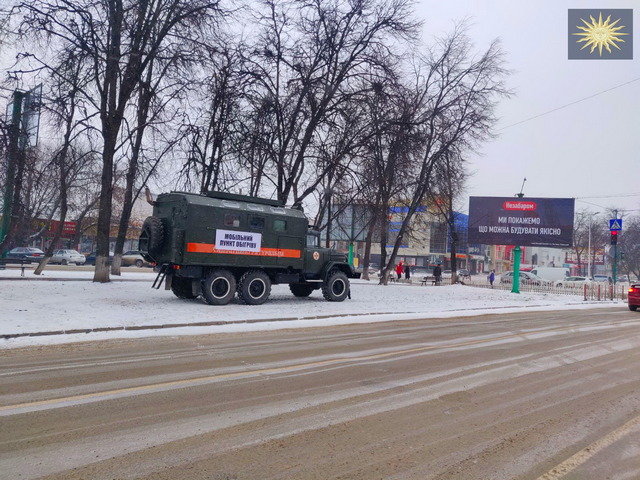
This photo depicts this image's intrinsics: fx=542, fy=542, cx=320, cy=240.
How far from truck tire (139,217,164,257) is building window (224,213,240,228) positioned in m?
1.99

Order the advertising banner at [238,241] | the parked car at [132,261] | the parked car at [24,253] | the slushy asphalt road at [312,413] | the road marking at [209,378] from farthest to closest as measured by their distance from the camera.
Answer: the parked car at [132,261], the parked car at [24,253], the advertising banner at [238,241], the road marking at [209,378], the slushy asphalt road at [312,413]

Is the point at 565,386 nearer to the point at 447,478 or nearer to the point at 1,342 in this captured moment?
the point at 447,478

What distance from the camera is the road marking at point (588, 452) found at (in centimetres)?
436

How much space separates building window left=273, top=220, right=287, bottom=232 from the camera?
18.7 meters

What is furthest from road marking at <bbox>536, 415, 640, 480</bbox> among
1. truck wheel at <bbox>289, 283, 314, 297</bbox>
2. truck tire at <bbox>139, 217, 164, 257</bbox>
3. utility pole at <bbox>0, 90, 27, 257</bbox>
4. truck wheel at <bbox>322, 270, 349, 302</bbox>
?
truck wheel at <bbox>289, 283, 314, 297</bbox>

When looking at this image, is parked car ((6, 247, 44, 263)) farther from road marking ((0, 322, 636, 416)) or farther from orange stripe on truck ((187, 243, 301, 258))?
road marking ((0, 322, 636, 416))

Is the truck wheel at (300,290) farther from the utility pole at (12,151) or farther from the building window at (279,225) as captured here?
the utility pole at (12,151)

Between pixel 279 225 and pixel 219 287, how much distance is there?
3.06 meters

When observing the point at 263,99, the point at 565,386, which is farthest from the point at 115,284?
the point at 565,386

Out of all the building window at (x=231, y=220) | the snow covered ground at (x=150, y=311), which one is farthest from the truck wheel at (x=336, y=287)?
the building window at (x=231, y=220)

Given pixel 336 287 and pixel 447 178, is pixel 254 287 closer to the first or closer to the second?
pixel 336 287

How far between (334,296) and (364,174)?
720 cm

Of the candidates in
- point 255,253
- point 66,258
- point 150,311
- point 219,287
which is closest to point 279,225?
point 255,253

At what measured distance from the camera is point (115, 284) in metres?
20.0
